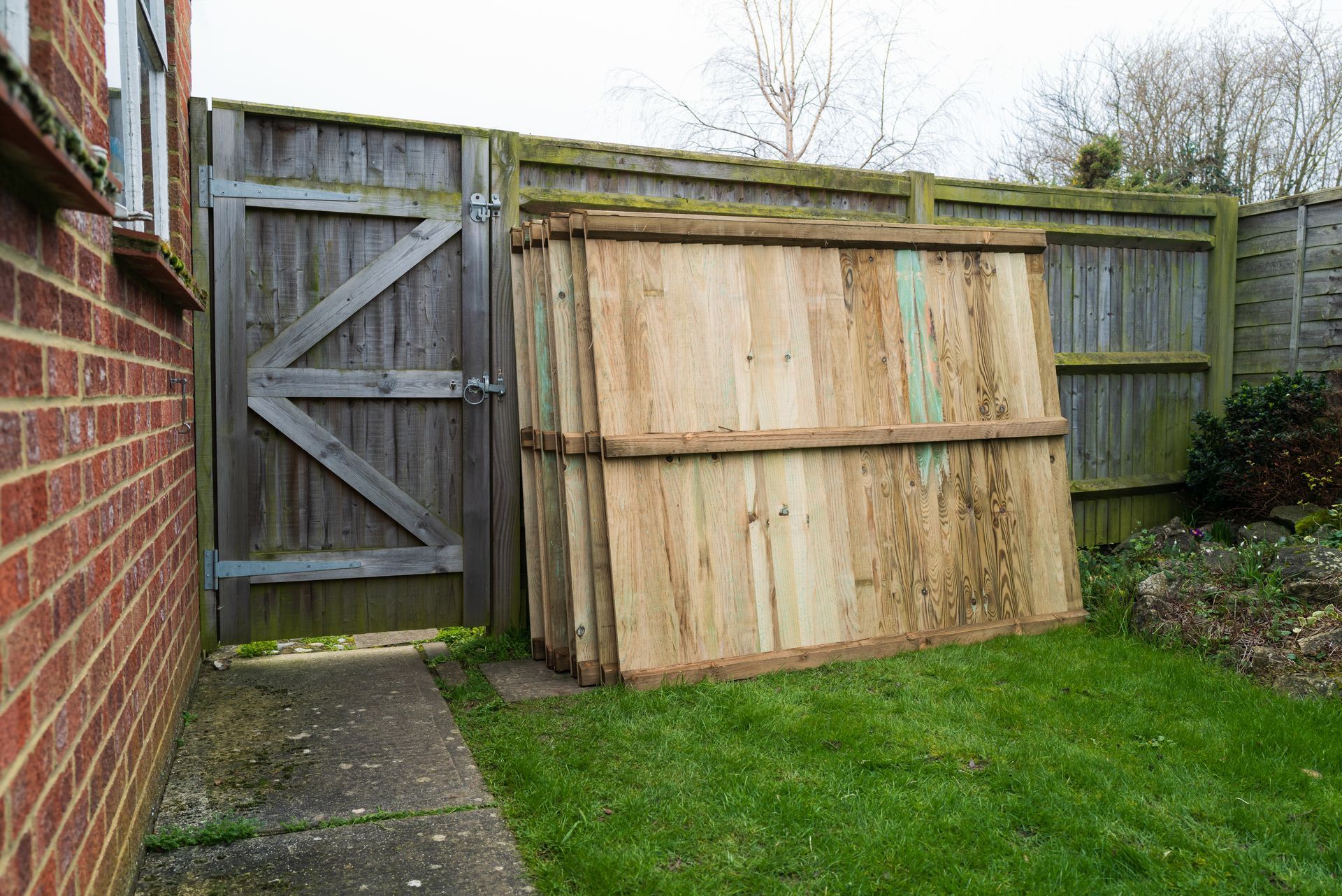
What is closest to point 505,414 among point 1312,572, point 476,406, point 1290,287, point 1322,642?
point 476,406

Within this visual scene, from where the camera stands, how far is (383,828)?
2.63m

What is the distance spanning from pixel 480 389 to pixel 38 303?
3232 millimetres

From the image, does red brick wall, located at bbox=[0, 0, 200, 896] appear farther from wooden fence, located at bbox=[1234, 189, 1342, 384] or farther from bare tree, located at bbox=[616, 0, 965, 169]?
bare tree, located at bbox=[616, 0, 965, 169]

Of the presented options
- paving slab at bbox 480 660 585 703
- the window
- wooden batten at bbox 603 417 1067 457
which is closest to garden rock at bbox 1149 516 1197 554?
wooden batten at bbox 603 417 1067 457

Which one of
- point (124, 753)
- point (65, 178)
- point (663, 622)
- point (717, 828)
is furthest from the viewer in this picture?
point (663, 622)

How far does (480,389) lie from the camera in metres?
4.71

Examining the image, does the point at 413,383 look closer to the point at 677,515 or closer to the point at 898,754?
the point at 677,515

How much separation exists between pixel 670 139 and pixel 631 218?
39.5 ft

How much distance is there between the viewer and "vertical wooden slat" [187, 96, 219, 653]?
13.8ft

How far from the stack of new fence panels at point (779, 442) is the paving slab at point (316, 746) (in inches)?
31.0

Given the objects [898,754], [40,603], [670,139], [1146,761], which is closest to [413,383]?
[898,754]

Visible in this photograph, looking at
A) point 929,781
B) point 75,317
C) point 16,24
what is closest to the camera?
point 16,24

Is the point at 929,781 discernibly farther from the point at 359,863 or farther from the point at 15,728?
the point at 15,728

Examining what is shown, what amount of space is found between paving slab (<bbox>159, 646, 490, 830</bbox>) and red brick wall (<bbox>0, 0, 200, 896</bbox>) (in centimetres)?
25
